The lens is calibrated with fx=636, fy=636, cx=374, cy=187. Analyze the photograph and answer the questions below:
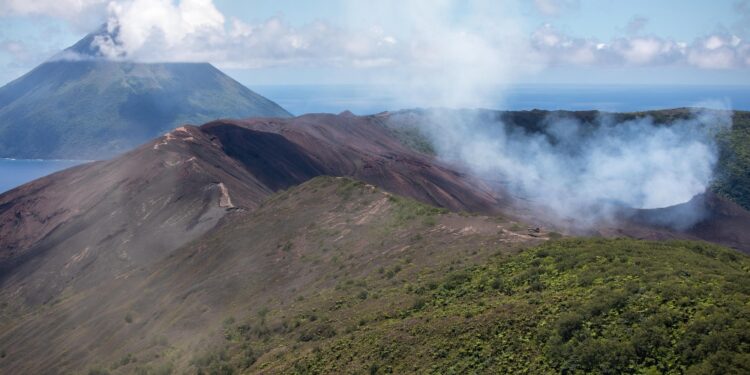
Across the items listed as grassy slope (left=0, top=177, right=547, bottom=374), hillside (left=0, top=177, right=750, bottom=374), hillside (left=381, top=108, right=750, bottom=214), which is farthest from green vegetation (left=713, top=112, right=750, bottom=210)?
grassy slope (left=0, top=177, right=547, bottom=374)

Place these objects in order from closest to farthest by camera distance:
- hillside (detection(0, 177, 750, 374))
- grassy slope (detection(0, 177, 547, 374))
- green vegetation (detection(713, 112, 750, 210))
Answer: hillside (detection(0, 177, 750, 374)) → grassy slope (detection(0, 177, 547, 374)) → green vegetation (detection(713, 112, 750, 210))

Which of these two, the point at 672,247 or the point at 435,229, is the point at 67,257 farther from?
the point at 672,247

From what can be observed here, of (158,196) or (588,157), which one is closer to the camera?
(158,196)

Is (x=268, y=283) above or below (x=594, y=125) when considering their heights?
below

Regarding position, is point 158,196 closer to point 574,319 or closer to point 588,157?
point 574,319

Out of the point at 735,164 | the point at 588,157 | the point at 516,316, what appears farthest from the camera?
the point at 588,157

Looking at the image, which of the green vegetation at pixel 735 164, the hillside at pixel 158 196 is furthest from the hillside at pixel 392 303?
the green vegetation at pixel 735 164

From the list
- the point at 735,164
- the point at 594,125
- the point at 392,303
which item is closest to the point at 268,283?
the point at 392,303

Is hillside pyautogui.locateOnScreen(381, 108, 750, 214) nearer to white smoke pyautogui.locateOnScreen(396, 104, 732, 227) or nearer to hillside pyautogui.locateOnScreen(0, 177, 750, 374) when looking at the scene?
white smoke pyautogui.locateOnScreen(396, 104, 732, 227)
